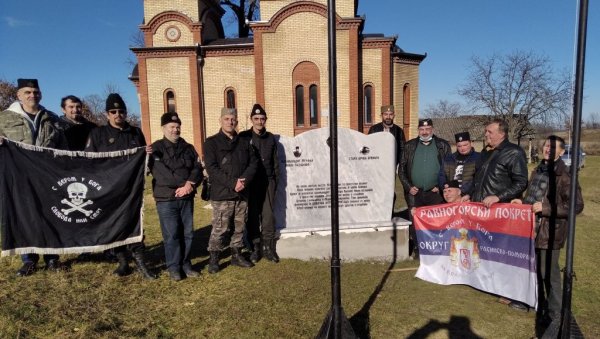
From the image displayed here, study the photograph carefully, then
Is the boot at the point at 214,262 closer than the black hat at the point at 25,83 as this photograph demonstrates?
No

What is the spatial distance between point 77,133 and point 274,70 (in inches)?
603

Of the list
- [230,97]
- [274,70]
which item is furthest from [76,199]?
[230,97]

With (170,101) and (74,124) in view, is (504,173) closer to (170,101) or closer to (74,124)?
(74,124)

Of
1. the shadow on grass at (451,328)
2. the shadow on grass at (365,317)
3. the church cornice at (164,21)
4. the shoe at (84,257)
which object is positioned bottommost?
the shadow on grass at (451,328)

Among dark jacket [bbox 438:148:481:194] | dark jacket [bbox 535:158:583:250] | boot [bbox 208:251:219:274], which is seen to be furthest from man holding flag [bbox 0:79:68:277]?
dark jacket [bbox 535:158:583:250]

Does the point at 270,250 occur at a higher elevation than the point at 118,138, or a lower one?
lower

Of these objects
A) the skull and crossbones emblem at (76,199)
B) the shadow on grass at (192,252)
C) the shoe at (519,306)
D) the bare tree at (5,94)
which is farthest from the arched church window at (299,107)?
the bare tree at (5,94)

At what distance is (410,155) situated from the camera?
202 inches

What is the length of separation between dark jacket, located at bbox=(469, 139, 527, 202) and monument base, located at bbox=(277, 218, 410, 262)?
5.18 ft

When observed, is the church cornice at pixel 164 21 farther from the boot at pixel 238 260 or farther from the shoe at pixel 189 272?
the shoe at pixel 189 272

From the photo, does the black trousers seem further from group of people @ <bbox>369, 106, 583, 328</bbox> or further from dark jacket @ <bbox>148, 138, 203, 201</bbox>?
group of people @ <bbox>369, 106, 583, 328</bbox>

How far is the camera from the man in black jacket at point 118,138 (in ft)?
14.4

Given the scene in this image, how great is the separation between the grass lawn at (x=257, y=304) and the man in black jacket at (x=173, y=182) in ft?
→ 1.60

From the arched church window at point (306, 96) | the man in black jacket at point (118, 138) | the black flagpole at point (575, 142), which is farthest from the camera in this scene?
the arched church window at point (306, 96)
